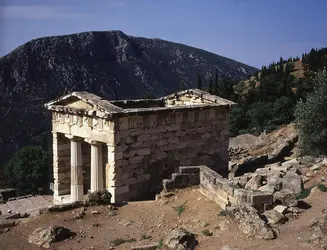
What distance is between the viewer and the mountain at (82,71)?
65.3 metres

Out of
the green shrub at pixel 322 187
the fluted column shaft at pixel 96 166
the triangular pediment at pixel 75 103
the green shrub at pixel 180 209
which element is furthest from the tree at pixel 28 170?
the green shrub at pixel 322 187

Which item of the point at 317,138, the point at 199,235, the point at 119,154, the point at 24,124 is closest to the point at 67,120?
the point at 119,154

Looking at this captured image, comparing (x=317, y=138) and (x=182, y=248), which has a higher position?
(x=317, y=138)

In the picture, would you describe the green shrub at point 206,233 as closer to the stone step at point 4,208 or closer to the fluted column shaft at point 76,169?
the fluted column shaft at point 76,169

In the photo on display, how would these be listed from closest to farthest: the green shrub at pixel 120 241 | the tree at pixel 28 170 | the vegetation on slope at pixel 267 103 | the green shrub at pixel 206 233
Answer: the green shrub at pixel 206 233, the green shrub at pixel 120 241, the tree at pixel 28 170, the vegetation on slope at pixel 267 103

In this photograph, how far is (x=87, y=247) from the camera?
1009cm

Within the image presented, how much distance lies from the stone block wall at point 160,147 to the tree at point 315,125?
188 inches

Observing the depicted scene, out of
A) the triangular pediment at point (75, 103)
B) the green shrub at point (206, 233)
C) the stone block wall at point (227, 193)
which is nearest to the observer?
the green shrub at point (206, 233)

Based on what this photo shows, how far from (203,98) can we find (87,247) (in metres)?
11.4

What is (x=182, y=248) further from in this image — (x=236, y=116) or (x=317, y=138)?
(x=236, y=116)

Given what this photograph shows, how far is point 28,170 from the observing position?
3878 centimetres

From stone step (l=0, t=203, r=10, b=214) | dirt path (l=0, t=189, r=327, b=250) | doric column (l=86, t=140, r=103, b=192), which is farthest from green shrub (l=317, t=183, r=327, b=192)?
stone step (l=0, t=203, r=10, b=214)

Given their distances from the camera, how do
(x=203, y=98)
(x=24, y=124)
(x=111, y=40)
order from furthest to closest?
(x=111, y=40), (x=24, y=124), (x=203, y=98)

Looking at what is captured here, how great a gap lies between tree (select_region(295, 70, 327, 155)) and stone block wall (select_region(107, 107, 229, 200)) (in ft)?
15.6
